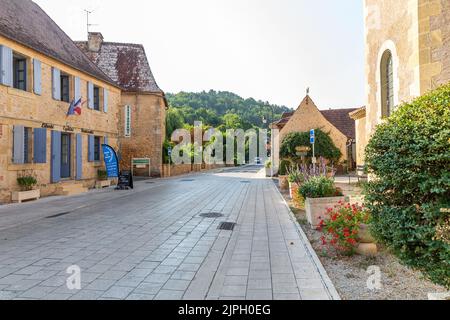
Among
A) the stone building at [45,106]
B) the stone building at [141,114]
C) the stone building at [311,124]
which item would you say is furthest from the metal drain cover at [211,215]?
the stone building at [311,124]

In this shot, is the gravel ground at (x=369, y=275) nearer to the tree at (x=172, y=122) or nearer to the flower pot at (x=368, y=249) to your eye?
the flower pot at (x=368, y=249)

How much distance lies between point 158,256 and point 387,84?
296 inches

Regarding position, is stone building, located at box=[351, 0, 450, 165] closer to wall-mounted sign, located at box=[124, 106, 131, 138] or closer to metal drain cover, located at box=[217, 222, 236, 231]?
metal drain cover, located at box=[217, 222, 236, 231]

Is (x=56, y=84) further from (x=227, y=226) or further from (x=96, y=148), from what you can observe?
(x=227, y=226)

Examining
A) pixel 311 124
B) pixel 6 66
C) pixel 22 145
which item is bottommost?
pixel 22 145

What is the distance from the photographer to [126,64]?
27.3 m

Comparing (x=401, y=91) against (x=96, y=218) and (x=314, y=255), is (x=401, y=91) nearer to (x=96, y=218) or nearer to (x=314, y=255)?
(x=314, y=255)

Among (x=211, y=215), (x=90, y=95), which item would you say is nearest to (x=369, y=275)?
(x=211, y=215)

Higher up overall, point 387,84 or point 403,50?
point 403,50

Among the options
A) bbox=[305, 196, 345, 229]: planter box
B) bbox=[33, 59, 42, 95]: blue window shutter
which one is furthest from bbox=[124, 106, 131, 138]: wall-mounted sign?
bbox=[305, 196, 345, 229]: planter box

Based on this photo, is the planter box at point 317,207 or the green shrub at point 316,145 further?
the green shrub at point 316,145

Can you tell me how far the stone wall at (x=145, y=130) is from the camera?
1031 inches
